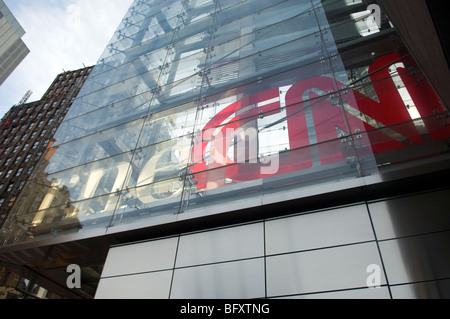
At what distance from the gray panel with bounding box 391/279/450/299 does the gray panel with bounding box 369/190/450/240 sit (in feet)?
2.50

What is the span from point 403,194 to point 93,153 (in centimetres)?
939

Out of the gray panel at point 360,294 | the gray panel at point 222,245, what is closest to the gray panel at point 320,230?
the gray panel at point 222,245

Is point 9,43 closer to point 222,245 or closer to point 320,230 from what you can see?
point 222,245

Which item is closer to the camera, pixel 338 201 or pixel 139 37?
pixel 338 201

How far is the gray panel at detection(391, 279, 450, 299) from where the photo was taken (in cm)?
421

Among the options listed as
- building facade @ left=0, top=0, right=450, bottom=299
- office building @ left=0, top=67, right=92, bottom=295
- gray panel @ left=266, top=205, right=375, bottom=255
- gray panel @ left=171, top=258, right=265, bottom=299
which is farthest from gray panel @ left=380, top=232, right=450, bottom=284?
office building @ left=0, top=67, right=92, bottom=295

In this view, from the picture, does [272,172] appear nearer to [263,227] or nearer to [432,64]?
[263,227]

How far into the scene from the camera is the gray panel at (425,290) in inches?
166

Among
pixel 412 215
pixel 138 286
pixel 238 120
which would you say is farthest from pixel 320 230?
pixel 238 120

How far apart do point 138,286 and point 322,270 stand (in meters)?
3.69

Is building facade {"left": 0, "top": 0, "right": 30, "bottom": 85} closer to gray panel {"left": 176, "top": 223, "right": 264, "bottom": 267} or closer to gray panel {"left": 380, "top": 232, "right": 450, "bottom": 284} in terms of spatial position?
Result: gray panel {"left": 176, "top": 223, "right": 264, "bottom": 267}

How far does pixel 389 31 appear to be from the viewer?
333 inches
